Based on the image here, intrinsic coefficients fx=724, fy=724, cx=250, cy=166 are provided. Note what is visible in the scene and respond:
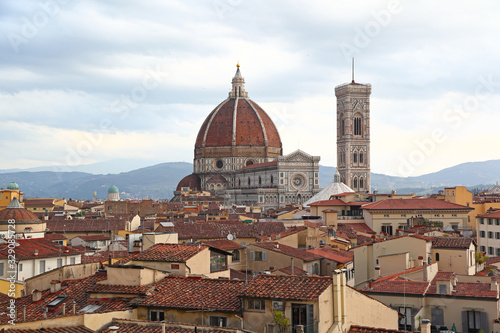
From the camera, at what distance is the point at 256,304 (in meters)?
14.2

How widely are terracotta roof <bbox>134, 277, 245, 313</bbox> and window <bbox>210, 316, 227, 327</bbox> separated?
181 millimetres

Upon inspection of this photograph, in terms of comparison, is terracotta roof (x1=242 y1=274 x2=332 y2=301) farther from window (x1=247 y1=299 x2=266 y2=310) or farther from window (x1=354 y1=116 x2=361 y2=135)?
window (x1=354 y1=116 x2=361 y2=135)

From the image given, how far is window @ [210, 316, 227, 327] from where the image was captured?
47.8 ft

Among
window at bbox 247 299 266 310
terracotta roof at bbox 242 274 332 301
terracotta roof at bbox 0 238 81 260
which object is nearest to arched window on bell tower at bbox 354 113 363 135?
terracotta roof at bbox 0 238 81 260

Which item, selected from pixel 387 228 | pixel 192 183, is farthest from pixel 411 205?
pixel 192 183

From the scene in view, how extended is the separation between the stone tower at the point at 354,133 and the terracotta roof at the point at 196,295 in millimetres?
128420

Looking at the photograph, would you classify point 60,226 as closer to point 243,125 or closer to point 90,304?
point 90,304

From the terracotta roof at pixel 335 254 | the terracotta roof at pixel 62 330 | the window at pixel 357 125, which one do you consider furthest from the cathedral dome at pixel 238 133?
the terracotta roof at pixel 62 330

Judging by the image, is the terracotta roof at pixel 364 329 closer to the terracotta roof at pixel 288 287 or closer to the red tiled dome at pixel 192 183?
the terracotta roof at pixel 288 287

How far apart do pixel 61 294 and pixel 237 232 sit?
75.0 ft

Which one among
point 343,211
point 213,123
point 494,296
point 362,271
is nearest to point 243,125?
point 213,123

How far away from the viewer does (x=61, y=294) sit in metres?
18.0

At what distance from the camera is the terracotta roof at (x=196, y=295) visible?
14.9 m

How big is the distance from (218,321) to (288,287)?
5.40 ft
